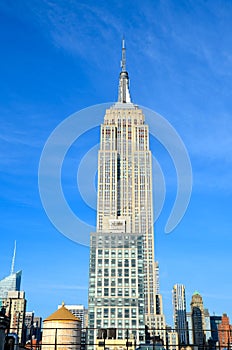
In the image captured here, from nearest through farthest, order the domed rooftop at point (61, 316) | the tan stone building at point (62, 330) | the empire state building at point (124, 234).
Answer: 1. the tan stone building at point (62, 330)
2. the domed rooftop at point (61, 316)
3. the empire state building at point (124, 234)

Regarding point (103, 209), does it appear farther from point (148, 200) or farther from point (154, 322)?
point (154, 322)

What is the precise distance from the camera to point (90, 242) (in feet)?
396

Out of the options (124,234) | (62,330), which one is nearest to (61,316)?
(62,330)

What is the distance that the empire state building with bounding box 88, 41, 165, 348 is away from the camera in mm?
111125

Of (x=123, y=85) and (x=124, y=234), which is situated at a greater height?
(x=123, y=85)

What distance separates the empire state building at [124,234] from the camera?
365 ft

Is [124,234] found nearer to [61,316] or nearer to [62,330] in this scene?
[61,316]

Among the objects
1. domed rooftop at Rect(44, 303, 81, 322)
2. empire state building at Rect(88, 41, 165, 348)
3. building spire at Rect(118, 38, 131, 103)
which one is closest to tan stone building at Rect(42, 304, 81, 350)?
domed rooftop at Rect(44, 303, 81, 322)

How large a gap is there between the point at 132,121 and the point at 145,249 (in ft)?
169

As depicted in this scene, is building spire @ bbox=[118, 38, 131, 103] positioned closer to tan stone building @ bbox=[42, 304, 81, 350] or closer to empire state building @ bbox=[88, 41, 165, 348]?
empire state building @ bbox=[88, 41, 165, 348]

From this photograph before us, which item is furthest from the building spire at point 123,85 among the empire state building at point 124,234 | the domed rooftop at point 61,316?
the domed rooftop at point 61,316

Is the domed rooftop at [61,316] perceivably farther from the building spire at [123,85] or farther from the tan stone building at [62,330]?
the building spire at [123,85]

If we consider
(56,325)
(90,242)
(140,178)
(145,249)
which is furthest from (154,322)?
(56,325)

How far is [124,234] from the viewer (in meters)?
122
